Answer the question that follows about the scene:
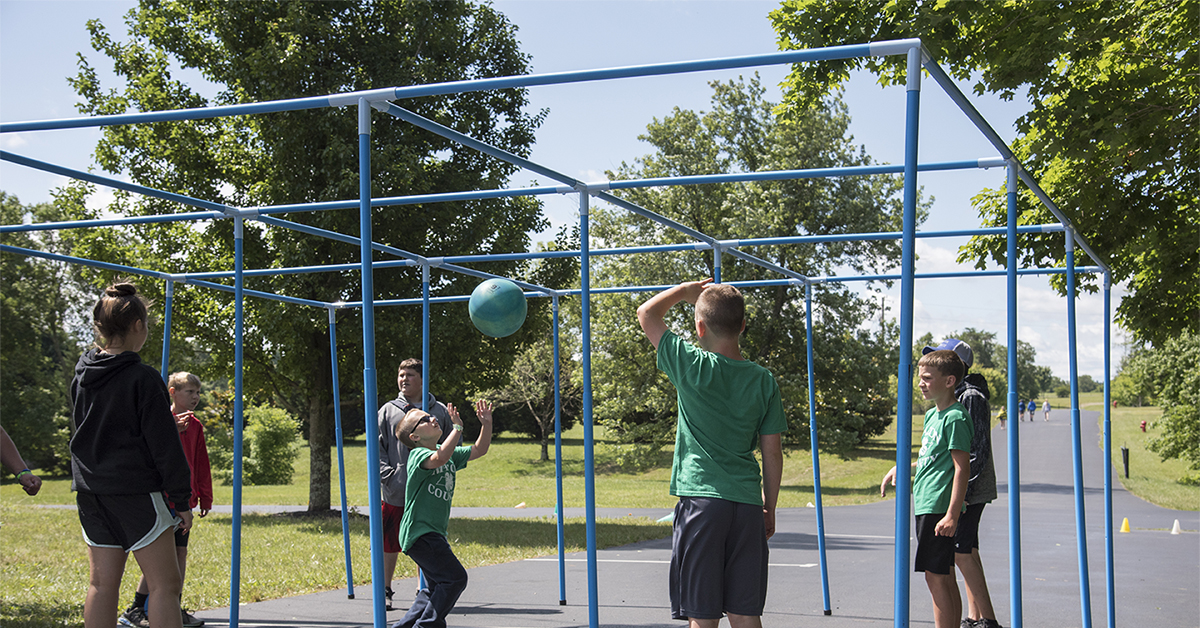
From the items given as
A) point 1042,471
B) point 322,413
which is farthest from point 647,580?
point 1042,471

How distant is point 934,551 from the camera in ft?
16.3

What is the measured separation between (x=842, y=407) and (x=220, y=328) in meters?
17.8

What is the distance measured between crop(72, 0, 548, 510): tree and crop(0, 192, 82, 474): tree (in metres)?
23.6

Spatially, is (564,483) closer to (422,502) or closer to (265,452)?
(265,452)

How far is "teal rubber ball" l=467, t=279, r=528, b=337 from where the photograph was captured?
5.19m

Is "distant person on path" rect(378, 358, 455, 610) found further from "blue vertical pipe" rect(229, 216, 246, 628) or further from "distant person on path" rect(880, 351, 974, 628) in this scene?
"distant person on path" rect(880, 351, 974, 628)

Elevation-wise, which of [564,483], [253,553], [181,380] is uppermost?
[181,380]

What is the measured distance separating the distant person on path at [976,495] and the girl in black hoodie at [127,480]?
3918 millimetres

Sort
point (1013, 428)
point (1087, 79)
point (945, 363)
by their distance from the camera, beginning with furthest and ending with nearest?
point (1087, 79) < point (945, 363) < point (1013, 428)

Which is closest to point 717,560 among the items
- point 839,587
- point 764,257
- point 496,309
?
point 496,309

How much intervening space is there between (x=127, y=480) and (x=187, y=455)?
282 cm

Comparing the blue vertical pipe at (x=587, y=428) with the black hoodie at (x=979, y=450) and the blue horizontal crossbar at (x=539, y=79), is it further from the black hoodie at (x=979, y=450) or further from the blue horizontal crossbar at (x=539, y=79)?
the black hoodie at (x=979, y=450)

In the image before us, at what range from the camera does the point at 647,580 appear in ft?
29.4

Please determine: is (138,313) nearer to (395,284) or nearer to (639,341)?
(395,284)
